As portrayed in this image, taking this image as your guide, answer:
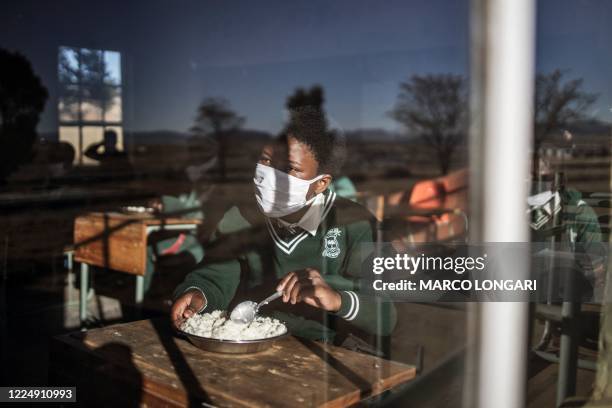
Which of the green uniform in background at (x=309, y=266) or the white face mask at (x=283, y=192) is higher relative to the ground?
the white face mask at (x=283, y=192)

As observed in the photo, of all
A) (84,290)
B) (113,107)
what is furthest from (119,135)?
(84,290)

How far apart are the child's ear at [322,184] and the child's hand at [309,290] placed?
255mm

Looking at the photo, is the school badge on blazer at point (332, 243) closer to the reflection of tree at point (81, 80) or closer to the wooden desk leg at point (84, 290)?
the wooden desk leg at point (84, 290)

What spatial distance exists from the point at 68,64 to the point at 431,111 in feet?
9.83

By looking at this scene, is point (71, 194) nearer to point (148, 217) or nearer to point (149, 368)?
point (148, 217)

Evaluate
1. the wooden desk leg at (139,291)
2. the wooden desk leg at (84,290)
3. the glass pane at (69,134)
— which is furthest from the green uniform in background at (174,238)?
the glass pane at (69,134)

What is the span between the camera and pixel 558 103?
5.82 feet

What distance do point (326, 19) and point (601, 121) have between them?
3.05m

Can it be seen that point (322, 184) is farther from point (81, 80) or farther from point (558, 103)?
point (81, 80)

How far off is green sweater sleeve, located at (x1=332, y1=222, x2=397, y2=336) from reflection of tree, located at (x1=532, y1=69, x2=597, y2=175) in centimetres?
55

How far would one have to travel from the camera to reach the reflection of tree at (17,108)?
15.1 ft

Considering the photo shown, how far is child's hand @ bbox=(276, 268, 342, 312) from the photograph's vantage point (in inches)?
73.6

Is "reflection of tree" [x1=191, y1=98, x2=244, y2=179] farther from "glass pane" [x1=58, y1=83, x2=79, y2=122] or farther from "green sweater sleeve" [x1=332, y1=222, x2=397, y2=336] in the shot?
"green sweater sleeve" [x1=332, y1=222, x2=397, y2=336]

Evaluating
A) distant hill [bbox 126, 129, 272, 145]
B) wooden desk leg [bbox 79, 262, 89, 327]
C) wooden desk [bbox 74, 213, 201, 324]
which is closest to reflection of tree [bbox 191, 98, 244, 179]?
distant hill [bbox 126, 129, 272, 145]
